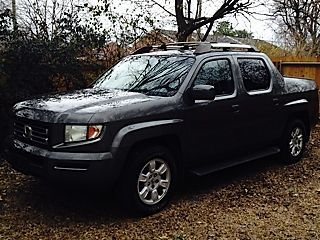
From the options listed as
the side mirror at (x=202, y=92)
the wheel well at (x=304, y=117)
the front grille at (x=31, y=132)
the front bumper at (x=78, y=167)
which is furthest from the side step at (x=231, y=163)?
the front grille at (x=31, y=132)

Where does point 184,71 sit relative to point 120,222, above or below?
above

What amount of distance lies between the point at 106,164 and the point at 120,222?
2.38 feet

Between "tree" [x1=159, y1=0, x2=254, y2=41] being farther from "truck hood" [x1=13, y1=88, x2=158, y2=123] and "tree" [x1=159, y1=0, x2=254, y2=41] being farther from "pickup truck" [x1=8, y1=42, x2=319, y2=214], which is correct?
"truck hood" [x1=13, y1=88, x2=158, y2=123]

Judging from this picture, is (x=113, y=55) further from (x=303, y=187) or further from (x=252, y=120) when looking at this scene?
(x=303, y=187)

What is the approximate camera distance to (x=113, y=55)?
354 inches

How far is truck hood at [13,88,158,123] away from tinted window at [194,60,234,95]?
892mm

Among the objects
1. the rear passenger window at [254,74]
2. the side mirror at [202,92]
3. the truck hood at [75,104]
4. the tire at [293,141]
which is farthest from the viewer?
the tire at [293,141]

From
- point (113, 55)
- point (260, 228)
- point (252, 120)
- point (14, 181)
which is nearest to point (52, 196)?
point (14, 181)

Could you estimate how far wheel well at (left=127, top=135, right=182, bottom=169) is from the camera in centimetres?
441

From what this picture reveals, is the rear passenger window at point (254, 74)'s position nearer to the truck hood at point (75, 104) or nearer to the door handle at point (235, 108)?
the door handle at point (235, 108)

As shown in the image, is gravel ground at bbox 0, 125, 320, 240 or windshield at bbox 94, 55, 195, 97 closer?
gravel ground at bbox 0, 125, 320, 240

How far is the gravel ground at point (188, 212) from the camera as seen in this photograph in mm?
4129

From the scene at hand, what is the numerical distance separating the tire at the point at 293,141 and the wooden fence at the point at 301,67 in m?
4.55

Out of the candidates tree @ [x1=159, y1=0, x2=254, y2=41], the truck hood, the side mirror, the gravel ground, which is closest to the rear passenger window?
the side mirror
